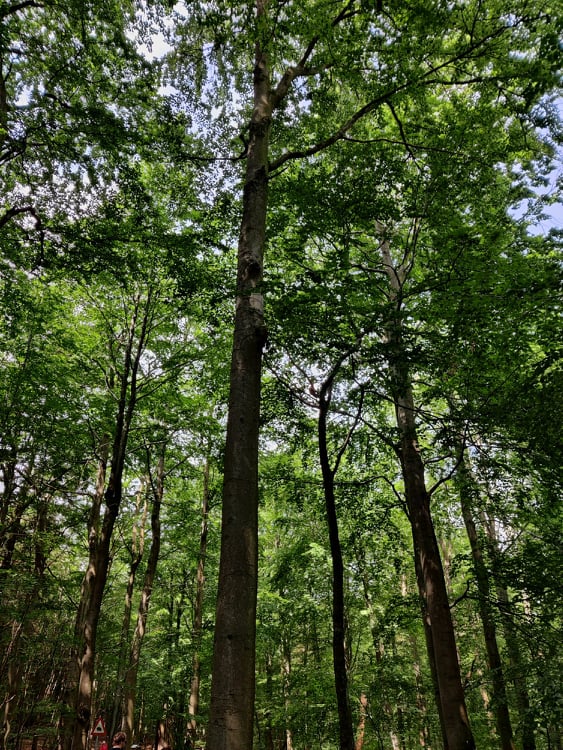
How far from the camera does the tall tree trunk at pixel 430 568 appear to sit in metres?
5.59

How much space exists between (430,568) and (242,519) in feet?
15.6

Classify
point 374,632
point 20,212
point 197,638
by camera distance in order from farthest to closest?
point 197,638, point 374,632, point 20,212

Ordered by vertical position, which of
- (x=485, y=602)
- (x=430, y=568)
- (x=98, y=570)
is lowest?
(x=485, y=602)

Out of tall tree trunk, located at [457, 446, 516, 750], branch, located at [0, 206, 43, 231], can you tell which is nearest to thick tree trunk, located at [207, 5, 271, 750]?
branch, located at [0, 206, 43, 231]

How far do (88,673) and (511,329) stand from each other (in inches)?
366

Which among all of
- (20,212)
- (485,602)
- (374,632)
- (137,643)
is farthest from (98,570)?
(485,602)

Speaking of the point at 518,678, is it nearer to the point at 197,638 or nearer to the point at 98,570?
the point at 98,570

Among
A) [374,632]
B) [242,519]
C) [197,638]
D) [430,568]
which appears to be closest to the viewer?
[242,519]

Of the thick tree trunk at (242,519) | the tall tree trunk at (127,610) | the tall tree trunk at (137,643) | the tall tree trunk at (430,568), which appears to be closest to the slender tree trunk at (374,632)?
the tall tree trunk at (430,568)

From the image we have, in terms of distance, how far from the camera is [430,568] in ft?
22.6

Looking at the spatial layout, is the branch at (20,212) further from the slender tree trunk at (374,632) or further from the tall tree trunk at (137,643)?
the slender tree trunk at (374,632)

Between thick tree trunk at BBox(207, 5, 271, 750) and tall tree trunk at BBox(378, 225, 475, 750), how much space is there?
171cm

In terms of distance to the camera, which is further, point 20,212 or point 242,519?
point 20,212

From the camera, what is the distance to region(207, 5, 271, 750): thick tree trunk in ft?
9.38
